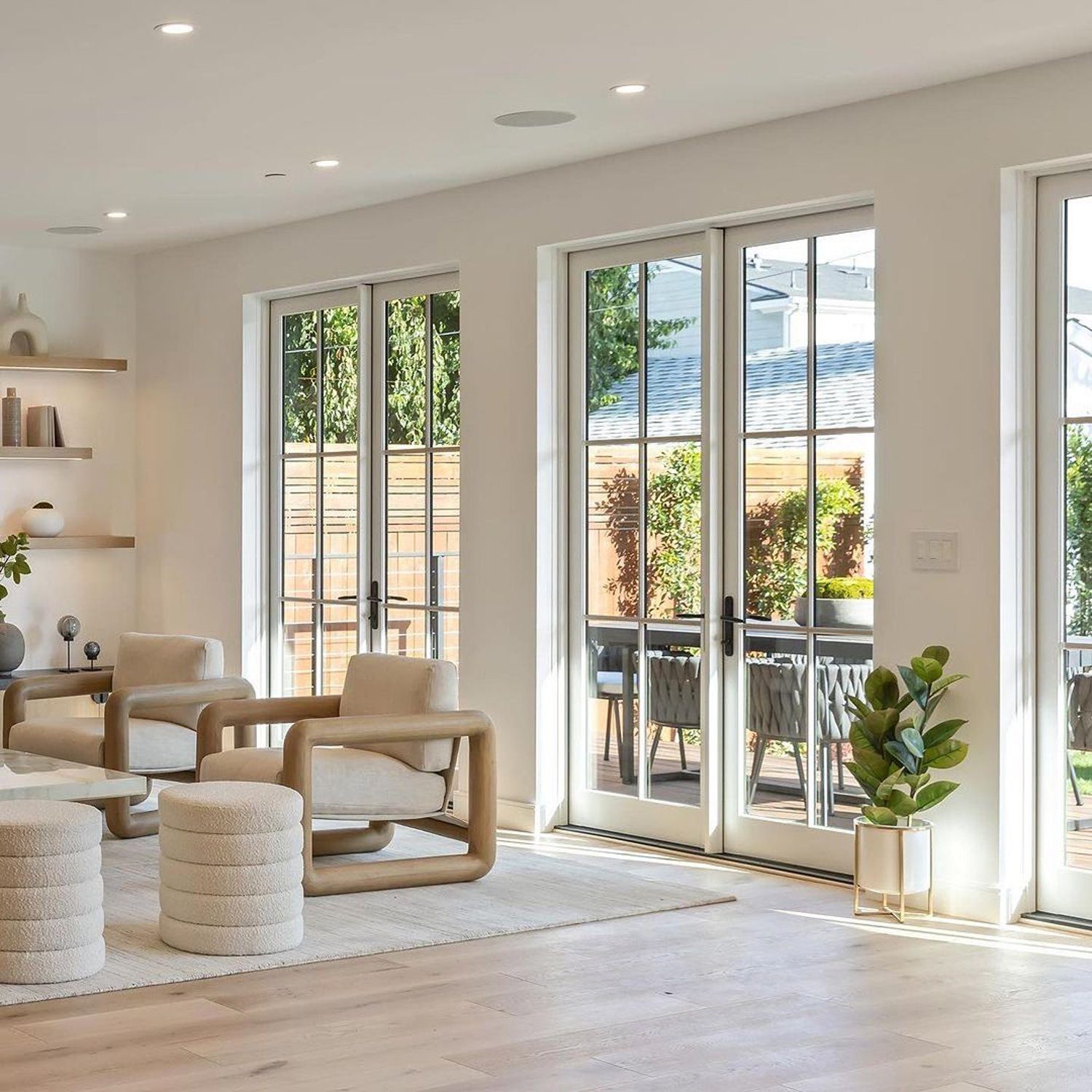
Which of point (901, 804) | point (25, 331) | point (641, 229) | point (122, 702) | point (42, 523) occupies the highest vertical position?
point (641, 229)

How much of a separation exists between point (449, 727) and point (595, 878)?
74cm

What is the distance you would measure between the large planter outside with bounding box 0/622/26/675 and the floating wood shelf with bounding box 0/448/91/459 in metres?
0.83

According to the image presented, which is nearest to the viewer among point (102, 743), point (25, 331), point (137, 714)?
point (102, 743)

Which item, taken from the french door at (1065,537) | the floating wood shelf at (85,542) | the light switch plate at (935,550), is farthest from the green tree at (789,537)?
the floating wood shelf at (85,542)

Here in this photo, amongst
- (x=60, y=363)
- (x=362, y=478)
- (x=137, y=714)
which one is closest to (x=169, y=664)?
(x=137, y=714)

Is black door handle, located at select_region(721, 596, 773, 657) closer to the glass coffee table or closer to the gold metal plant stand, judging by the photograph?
the gold metal plant stand

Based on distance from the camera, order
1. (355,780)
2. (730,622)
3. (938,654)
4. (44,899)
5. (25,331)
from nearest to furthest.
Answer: (44,899) → (938,654) → (355,780) → (730,622) → (25,331)

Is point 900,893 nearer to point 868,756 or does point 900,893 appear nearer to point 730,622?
point 868,756

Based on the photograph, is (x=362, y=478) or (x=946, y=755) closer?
(x=946, y=755)

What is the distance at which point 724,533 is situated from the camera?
6074 mm

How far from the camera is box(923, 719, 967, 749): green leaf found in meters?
5.05

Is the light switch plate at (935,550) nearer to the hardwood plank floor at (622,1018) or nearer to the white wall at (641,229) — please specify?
the white wall at (641,229)

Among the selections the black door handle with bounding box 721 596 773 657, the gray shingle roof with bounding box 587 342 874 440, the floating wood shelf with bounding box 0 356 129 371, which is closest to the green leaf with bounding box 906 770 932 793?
the black door handle with bounding box 721 596 773 657

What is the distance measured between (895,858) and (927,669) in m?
0.58
